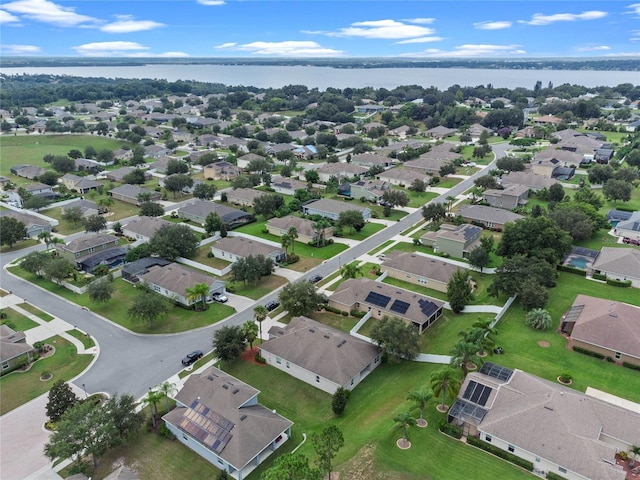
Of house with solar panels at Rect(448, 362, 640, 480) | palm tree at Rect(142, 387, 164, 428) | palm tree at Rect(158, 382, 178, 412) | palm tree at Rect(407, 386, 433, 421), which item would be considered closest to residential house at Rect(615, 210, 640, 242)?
house with solar panels at Rect(448, 362, 640, 480)

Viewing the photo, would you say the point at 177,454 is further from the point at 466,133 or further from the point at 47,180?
the point at 466,133

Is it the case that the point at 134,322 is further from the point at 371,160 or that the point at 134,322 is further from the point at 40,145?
the point at 40,145

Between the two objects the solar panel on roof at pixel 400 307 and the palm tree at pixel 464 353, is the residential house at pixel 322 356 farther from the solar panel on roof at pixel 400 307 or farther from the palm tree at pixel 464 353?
the palm tree at pixel 464 353

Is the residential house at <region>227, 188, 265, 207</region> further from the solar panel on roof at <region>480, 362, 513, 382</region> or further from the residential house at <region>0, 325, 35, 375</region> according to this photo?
the solar panel on roof at <region>480, 362, 513, 382</region>

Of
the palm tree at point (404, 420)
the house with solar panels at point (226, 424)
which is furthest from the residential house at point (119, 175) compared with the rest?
the palm tree at point (404, 420)

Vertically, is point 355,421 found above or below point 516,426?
below

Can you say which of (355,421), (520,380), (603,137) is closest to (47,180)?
(355,421)
